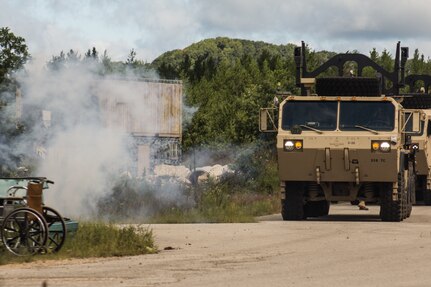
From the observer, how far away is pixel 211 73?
100 metres

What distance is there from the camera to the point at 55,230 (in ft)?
58.1

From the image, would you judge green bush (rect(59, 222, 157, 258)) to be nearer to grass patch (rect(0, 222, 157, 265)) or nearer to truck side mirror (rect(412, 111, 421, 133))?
grass patch (rect(0, 222, 157, 265))

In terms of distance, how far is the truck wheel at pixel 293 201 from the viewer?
27.5 m

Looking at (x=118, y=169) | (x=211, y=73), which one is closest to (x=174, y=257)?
(x=118, y=169)

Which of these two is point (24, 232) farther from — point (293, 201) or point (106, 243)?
point (293, 201)

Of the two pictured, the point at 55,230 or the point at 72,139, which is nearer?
the point at 55,230

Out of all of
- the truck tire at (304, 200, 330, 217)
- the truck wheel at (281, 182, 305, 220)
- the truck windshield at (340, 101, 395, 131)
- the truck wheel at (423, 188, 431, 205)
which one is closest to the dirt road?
the truck windshield at (340, 101, 395, 131)

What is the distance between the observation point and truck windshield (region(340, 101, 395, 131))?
87.3 feet

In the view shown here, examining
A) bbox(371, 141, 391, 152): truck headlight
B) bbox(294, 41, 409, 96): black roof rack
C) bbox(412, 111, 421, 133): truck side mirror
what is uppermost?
bbox(294, 41, 409, 96): black roof rack

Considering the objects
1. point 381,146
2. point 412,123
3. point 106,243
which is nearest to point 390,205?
point 381,146

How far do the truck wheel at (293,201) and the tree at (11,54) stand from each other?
7.26 meters

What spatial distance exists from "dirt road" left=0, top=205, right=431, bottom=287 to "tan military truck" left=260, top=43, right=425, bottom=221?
108 inches

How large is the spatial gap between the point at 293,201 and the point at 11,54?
319 inches

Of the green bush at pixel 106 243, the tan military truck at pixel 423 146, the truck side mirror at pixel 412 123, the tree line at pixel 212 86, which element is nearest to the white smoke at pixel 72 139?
the tree line at pixel 212 86
